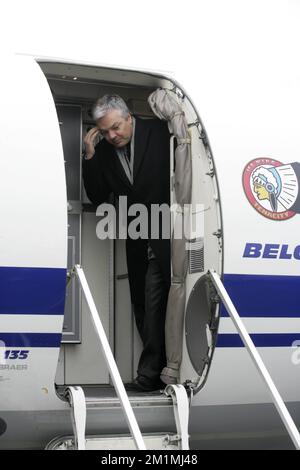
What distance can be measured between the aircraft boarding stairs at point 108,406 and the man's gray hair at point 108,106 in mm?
1201

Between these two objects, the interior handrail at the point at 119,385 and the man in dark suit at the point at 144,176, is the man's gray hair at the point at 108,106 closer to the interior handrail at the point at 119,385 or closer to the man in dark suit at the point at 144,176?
the man in dark suit at the point at 144,176

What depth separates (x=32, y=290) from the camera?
4.25m

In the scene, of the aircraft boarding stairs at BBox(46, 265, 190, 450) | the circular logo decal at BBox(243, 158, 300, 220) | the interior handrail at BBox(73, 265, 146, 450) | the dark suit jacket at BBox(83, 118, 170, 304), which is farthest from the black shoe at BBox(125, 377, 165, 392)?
the circular logo decal at BBox(243, 158, 300, 220)

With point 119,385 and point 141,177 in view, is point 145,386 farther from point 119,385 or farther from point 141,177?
point 141,177

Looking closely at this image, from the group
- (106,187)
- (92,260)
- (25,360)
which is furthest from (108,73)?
(25,360)

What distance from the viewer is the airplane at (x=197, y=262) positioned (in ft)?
14.0

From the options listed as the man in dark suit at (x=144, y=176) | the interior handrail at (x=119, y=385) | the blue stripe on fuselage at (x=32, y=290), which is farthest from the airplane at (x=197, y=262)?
the man in dark suit at (x=144, y=176)

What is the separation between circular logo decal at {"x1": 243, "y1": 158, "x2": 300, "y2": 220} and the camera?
15.9 feet

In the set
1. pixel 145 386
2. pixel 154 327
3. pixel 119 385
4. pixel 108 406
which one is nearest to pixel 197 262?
pixel 154 327

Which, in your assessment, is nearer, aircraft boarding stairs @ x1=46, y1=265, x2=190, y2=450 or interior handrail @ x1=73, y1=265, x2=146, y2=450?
interior handrail @ x1=73, y1=265, x2=146, y2=450

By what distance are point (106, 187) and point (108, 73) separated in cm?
83

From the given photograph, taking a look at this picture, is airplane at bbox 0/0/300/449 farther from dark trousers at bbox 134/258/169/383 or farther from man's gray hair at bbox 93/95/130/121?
dark trousers at bbox 134/258/169/383

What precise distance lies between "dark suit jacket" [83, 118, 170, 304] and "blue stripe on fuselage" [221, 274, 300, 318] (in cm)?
60

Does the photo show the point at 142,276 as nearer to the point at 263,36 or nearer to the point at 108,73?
the point at 108,73
